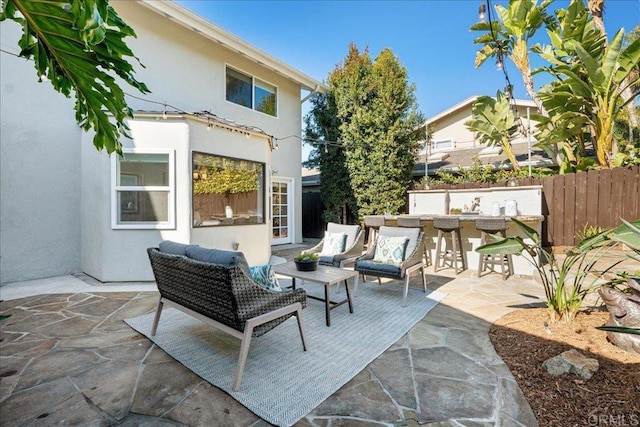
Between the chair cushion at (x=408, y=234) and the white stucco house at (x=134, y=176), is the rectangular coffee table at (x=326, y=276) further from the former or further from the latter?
the white stucco house at (x=134, y=176)

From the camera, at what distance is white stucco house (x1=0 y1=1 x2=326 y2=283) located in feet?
20.9

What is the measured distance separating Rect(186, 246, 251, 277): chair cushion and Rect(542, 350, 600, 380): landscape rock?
3.04 m

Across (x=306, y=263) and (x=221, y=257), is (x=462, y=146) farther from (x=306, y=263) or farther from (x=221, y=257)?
(x=221, y=257)

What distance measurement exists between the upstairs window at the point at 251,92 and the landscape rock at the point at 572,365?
10149 millimetres

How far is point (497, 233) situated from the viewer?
22.5 feet

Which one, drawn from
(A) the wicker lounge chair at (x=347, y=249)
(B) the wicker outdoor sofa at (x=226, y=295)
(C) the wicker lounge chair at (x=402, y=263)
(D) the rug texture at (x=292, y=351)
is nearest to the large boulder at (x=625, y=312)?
(D) the rug texture at (x=292, y=351)

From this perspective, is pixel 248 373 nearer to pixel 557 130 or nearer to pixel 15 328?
pixel 15 328

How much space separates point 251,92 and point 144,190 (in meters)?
5.79

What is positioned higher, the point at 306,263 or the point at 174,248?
the point at 174,248

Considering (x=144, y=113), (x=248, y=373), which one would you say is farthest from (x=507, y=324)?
(x=144, y=113)

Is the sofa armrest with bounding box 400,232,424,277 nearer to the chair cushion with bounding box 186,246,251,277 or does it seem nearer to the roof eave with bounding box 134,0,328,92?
the chair cushion with bounding box 186,246,251,277

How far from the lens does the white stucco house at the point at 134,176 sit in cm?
638

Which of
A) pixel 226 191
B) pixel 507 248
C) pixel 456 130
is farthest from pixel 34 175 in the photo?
pixel 456 130

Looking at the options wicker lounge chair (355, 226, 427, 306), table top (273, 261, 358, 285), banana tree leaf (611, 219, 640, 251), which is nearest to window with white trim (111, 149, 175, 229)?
table top (273, 261, 358, 285)
